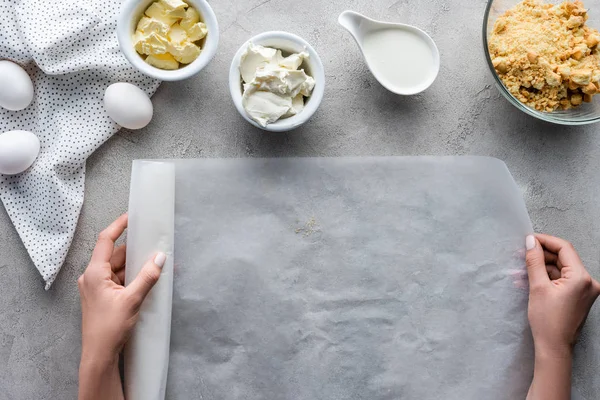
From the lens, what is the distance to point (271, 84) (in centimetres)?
68

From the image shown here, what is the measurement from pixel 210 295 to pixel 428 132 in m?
0.40

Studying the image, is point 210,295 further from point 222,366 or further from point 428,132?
point 428,132

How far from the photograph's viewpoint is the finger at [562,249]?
0.75 m

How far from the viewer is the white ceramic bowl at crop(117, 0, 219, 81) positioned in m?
0.69

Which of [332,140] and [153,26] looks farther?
[332,140]

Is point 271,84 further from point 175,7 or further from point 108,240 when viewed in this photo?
point 108,240

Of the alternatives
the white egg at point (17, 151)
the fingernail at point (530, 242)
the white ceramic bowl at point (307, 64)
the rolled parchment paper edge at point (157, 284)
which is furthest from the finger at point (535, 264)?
the white egg at point (17, 151)

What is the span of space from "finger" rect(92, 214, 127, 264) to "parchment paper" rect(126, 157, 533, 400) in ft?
0.26

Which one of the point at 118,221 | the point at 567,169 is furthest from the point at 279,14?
the point at 567,169

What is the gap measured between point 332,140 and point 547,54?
0.32 m

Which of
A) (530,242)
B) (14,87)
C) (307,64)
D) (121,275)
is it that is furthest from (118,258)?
(530,242)

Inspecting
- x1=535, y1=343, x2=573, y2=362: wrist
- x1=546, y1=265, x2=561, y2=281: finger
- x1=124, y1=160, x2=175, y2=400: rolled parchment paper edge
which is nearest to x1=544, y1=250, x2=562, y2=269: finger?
x1=546, y1=265, x2=561, y2=281: finger

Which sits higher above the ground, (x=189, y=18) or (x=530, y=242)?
(x=189, y=18)

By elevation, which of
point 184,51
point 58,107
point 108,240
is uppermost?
point 184,51
